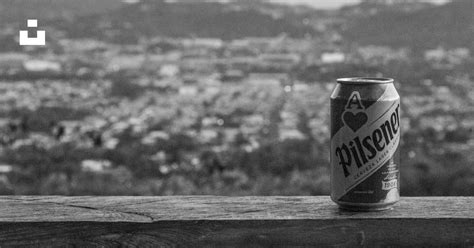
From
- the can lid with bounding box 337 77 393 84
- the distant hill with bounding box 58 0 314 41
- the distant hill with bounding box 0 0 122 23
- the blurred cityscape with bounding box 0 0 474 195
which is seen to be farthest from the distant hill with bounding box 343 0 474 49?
the can lid with bounding box 337 77 393 84

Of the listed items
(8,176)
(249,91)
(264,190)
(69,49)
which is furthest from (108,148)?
(69,49)

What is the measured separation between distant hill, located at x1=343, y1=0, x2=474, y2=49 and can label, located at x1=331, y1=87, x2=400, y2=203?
47.1 ft

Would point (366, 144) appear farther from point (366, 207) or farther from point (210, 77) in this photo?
point (210, 77)

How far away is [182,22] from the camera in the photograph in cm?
1678

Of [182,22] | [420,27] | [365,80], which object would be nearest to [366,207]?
[365,80]

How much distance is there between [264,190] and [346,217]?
4386mm

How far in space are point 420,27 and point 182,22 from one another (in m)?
5.44

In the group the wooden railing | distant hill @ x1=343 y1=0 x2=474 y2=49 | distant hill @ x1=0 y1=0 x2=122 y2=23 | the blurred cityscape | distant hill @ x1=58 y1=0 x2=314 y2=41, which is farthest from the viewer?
distant hill @ x1=58 y1=0 x2=314 y2=41

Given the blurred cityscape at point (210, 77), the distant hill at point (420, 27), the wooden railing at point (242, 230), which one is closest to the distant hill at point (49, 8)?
the blurred cityscape at point (210, 77)

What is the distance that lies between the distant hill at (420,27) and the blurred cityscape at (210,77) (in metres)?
0.03

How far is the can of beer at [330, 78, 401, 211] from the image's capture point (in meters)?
1.18

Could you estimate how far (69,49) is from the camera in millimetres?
16594

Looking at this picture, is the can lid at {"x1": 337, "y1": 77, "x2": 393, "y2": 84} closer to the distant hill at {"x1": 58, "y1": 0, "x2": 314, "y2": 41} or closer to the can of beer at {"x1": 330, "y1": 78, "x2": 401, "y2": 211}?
the can of beer at {"x1": 330, "y1": 78, "x2": 401, "y2": 211}

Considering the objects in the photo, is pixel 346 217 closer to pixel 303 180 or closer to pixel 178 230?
pixel 178 230
